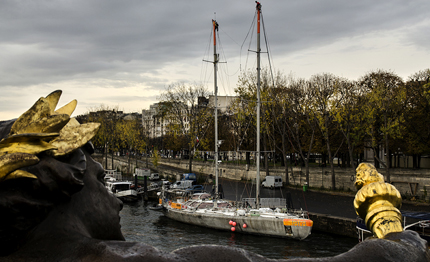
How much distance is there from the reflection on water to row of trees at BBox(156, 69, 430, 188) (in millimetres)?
9595

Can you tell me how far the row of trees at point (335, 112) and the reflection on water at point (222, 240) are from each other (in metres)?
9.59

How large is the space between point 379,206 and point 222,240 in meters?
20.8

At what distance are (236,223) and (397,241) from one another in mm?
22096

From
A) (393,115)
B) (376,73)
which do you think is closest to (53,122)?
(393,115)

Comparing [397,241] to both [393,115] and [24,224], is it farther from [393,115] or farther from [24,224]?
[393,115]

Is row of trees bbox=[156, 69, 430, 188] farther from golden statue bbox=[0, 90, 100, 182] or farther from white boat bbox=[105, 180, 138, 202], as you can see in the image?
golden statue bbox=[0, 90, 100, 182]

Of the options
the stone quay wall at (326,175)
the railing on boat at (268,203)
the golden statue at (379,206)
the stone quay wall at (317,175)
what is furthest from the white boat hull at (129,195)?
the golden statue at (379,206)

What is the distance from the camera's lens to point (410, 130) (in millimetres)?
32125

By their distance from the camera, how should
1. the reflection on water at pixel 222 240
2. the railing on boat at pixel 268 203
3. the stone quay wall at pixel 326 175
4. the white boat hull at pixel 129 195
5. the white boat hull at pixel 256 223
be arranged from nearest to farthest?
the reflection on water at pixel 222 240, the white boat hull at pixel 256 223, the railing on boat at pixel 268 203, the stone quay wall at pixel 326 175, the white boat hull at pixel 129 195

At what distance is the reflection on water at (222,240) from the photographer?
63.5 feet

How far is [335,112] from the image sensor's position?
112 feet

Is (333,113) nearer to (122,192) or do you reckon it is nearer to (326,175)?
(326,175)

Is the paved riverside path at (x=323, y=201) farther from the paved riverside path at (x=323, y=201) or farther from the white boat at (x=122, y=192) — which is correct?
the white boat at (x=122, y=192)

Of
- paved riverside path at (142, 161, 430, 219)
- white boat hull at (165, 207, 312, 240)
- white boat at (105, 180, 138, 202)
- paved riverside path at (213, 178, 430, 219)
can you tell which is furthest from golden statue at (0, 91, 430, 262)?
white boat at (105, 180, 138, 202)
